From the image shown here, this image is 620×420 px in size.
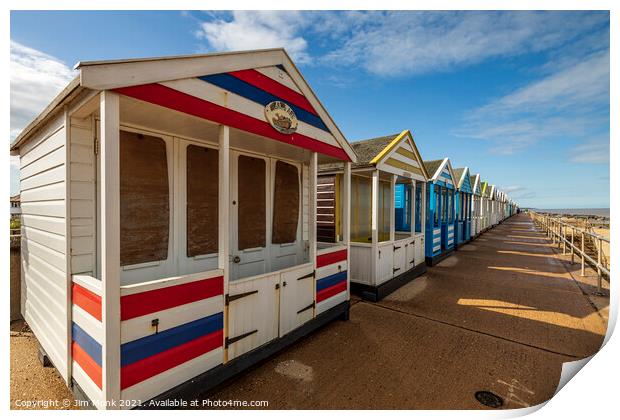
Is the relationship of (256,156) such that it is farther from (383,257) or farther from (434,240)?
(434,240)

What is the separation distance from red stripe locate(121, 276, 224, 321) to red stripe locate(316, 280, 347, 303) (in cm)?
187

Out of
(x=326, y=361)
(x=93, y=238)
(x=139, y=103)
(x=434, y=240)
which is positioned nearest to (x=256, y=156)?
(x=139, y=103)

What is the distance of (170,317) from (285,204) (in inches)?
115

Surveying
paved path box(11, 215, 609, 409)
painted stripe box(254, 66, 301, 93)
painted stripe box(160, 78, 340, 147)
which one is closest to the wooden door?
paved path box(11, 215, 609, 409)

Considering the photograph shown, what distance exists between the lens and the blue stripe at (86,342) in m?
2.32

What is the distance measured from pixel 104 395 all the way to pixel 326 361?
2326 mm

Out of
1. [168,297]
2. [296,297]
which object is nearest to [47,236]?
[168,297]

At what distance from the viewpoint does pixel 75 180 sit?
2.71 meters

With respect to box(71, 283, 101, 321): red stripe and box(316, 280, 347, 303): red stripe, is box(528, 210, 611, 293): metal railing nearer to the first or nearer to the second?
box(316, 280, 347, 303): red stripe

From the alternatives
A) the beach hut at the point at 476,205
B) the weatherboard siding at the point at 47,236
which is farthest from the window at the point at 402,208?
the weatherboard siding at the point at 47,236

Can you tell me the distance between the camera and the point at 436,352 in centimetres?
382

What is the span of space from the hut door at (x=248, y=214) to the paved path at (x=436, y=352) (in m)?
1.44

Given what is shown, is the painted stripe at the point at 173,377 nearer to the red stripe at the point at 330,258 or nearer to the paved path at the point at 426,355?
the paved path at the point at 426,355

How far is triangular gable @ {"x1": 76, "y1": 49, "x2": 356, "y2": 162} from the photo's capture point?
2.26m
